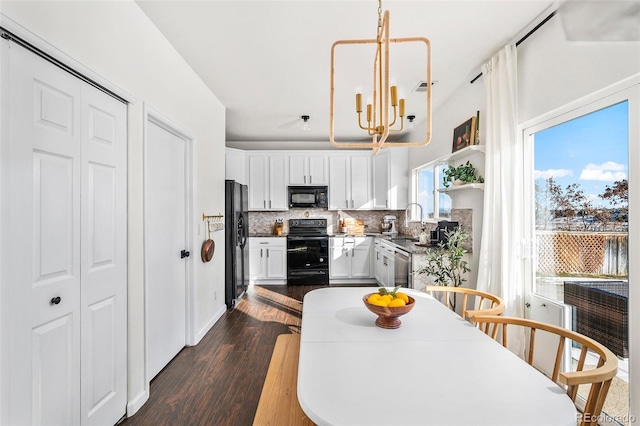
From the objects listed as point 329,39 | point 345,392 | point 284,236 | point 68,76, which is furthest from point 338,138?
point 345,392

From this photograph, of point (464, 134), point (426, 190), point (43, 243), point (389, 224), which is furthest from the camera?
point (389, 224)

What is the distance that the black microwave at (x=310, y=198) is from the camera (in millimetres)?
5406

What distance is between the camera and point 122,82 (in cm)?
178

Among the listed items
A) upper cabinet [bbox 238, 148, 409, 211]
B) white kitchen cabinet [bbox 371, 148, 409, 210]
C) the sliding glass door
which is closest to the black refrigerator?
upper cabinet [bbox 238, 148, 409, 211]

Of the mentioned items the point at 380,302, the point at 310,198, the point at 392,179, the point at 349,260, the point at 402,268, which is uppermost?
the point at 392,179

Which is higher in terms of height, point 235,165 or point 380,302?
point 235,165

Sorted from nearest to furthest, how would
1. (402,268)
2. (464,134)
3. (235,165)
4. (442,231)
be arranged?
(464,134) < (442,231) < (402,268) < (235,165)

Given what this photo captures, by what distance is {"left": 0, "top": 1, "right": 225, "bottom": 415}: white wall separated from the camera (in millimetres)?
1367

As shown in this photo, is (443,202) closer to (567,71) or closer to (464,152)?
(464,152)

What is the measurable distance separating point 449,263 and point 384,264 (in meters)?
1.53

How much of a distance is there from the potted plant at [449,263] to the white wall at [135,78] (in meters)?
2.35

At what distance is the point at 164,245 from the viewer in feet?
7.96

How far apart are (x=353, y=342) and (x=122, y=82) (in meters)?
1.96

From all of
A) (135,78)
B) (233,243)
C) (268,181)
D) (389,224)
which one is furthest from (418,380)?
(389,224)
